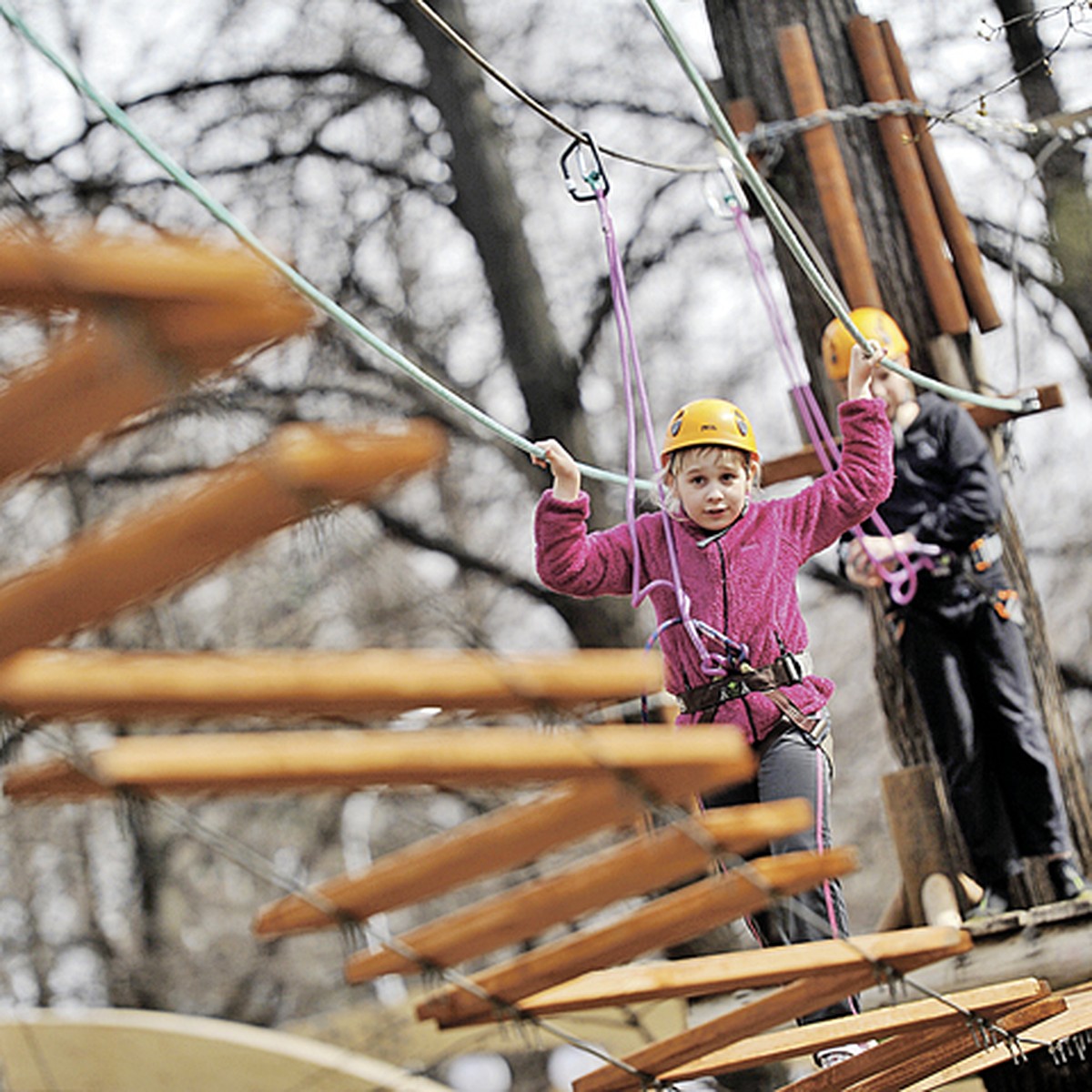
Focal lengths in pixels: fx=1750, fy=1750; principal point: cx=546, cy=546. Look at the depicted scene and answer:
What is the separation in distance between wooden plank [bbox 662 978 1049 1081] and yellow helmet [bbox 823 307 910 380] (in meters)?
2.20

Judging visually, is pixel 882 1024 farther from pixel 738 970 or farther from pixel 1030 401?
pixel 1030 401

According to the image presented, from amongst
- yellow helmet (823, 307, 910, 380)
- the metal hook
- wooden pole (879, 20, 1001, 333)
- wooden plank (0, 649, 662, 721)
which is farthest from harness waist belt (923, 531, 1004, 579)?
wooden plank (0, 649, 662, 721)

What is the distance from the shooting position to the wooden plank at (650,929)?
283cm

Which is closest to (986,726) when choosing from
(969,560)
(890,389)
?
(969,560)

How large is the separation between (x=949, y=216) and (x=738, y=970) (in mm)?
4137

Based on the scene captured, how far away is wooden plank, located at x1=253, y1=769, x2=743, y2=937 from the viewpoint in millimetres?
2385

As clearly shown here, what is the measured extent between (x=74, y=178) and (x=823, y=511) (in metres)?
8.22

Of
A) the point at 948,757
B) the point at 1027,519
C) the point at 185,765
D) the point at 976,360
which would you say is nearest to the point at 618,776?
the point at 185,765

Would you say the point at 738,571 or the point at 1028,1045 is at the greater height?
the point at 738,571

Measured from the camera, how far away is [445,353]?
1206cm

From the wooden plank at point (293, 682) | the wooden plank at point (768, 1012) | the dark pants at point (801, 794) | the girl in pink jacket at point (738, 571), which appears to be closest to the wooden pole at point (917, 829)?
the girl in pink jacket at point (738, 571)

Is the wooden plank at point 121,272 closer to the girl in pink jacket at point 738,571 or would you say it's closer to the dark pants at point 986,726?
the girl in pink jacket at point 738,571

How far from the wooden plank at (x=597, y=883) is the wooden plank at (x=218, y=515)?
884 mm

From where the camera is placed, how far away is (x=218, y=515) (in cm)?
193
